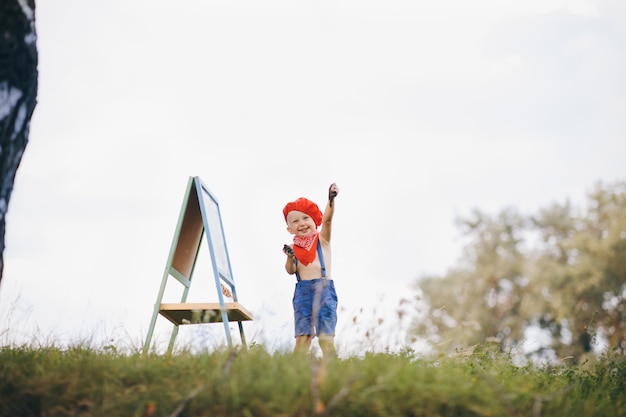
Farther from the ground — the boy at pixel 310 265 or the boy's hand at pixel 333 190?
the boy's hand at pixel 333 190

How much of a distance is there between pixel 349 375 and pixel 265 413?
0.53m

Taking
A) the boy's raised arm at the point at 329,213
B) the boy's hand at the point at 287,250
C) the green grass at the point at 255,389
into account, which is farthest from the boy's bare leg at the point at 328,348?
the boy's raised arm at the point at 329,213

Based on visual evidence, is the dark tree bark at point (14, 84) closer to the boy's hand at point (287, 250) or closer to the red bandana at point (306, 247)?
the boy's hand at point (287, 250)

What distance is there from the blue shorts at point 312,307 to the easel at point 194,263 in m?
0.50

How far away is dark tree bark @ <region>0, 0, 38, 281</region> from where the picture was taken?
4570 mm

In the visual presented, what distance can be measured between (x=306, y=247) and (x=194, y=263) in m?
1.24

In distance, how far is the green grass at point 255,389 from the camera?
3.73 m

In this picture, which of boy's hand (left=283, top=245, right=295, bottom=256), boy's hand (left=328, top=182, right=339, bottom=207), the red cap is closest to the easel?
boy's hand (left=283, top=245, right=295, bottom=256)

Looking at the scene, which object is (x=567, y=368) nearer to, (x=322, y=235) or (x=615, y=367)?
(x=615, y=367)

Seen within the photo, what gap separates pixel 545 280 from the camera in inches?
960

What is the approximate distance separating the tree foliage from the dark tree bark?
18255mm

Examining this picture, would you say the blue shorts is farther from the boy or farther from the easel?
the easel

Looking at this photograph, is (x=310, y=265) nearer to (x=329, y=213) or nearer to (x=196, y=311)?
(x=329, y=213)

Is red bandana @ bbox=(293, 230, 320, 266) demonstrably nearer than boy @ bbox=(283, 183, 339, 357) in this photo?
No
